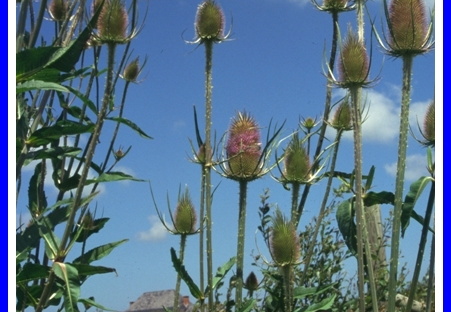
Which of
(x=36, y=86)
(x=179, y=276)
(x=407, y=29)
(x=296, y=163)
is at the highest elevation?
(x=407, y=29)

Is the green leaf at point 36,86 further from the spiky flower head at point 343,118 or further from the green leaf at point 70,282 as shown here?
the spiky flower head at point 343,118

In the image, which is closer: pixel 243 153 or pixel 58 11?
pixel 243 153

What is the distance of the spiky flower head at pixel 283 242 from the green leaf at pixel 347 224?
0.28 metres

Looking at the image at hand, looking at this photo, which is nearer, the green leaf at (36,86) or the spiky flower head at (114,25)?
the green leaf at (36,86)

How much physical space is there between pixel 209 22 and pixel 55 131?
2.73 ft

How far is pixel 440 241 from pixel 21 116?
1.36m

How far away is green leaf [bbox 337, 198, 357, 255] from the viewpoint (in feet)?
8.70

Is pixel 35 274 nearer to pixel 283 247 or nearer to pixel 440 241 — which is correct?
pixel 283 247

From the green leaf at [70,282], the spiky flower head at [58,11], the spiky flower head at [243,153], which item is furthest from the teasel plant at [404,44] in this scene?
the spiky flower head at [58,11]

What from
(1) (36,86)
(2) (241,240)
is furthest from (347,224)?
(1) (36,86)

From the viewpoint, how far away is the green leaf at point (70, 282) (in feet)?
6.69

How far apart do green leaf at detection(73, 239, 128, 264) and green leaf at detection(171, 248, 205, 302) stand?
25 cm

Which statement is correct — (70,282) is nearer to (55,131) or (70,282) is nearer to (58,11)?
(55,131)

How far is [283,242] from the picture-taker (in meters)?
2.41
